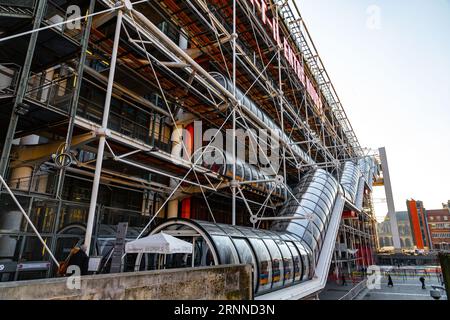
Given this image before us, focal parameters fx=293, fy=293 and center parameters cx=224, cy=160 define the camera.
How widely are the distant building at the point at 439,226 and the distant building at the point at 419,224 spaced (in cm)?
153

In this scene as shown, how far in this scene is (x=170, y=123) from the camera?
13141 mm

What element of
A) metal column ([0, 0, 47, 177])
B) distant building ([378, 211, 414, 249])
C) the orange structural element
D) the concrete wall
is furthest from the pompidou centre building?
distant building ([378, 211, 414, 249])

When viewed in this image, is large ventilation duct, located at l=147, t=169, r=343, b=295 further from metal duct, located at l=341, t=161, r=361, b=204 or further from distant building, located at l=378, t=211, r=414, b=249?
distant building, located at l=378, t=211, r=414, b=249

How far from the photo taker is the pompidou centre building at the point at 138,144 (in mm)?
5621

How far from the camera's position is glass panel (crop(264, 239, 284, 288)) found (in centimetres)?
775

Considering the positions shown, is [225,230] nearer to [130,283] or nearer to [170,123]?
[130,283]

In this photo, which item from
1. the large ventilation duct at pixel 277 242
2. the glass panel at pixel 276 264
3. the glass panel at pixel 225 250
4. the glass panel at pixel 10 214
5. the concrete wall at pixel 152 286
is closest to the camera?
the concrete wall at pixel 152 286

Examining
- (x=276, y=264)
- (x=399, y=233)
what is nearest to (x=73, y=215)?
(x=276, y=264)

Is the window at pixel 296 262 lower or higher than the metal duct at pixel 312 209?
lower

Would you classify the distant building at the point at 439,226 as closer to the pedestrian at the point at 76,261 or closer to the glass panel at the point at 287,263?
the glass panel at the point at 287,263

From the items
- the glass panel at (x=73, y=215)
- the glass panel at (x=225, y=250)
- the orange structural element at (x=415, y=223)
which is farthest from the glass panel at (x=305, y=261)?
the orange structural element at (x=415, y=223)

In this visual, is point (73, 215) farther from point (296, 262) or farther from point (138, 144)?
point (296, 262)

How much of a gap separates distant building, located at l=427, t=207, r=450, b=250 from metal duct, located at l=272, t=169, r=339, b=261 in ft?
225
